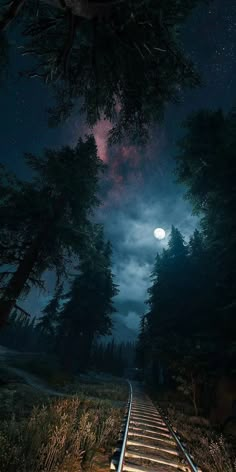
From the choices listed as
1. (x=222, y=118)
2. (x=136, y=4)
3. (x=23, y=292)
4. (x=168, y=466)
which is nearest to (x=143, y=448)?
(x=168, y=466)

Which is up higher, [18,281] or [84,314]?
[84,314]

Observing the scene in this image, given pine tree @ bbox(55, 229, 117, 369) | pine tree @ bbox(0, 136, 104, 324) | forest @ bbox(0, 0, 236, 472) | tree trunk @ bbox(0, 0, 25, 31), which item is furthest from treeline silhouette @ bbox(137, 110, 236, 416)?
tree trunk @ bbox(0, 0, 25, 31)

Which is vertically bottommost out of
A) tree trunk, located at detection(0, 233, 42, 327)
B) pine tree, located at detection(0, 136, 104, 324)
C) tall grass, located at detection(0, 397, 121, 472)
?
tall grass, located at detection(0, 397, 121, 472)

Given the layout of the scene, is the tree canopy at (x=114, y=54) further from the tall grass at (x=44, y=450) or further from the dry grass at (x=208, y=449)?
the dry grass at (x=208, y=449)

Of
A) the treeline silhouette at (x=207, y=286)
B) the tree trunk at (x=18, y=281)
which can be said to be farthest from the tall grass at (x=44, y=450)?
the treeline silhouette at (x=207, y=286)

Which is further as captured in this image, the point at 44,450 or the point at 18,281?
the point at 18,281

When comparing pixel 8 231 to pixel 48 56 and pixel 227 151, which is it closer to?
pixel 48 56

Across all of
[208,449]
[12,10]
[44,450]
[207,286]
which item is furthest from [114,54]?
[207,286]

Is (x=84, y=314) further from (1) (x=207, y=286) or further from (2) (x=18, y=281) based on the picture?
(2) (x=18, y=281)

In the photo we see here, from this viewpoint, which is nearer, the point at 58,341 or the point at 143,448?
the point at 143,448

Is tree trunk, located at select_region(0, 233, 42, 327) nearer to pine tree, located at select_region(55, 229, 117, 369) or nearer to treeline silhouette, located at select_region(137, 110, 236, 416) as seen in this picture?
treeline silhouette, located at select_region(137, 110, 236, 416)

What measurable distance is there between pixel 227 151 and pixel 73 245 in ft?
32.3

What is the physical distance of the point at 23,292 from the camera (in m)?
11.3

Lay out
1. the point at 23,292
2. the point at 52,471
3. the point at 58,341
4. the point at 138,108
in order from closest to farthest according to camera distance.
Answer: the point at 52,471, the point at 138,108, the point at 23,292, the point at 58,341
